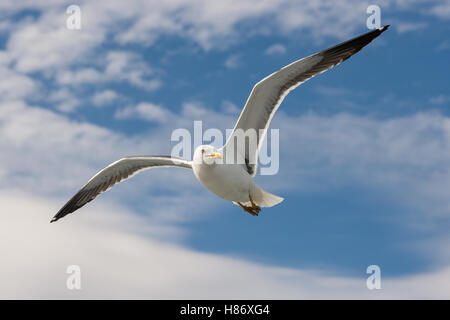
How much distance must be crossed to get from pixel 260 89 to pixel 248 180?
201 cm

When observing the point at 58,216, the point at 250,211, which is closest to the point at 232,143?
the point at 250,211

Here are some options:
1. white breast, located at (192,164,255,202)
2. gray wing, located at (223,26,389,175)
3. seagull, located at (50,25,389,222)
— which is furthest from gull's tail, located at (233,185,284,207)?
gray wing, located at (223,26,389,175)

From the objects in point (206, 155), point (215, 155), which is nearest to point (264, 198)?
point (215, 155)

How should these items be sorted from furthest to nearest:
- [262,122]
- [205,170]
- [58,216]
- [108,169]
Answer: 1. [58,216]
2. [108,169]
3. [262,122]
4. [205,170]

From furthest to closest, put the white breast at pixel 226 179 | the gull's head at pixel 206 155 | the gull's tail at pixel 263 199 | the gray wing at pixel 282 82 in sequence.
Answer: the gull's tail at pixel 263 199, the gray wing at pixel 282 82, the white breast at pixel 226 179, the gull's head at pixel 206 155

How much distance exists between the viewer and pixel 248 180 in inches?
479

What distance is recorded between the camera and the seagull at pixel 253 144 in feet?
38.3

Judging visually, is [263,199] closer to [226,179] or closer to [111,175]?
[226,179]

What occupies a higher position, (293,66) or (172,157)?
(293,66)

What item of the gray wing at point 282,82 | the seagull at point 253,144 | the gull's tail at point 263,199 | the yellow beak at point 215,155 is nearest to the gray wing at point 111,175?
the seagull at point 253,144

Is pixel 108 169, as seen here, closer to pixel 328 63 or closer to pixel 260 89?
pixel 260 89

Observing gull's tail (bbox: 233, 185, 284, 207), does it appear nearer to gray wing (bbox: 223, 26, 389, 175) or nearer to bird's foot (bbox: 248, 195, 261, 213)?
bird's foot (bbox: 248, 195, 261, 213)

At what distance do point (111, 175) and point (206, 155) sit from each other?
13.9 ft

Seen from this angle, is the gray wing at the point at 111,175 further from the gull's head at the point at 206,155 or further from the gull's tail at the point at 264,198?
the gull's tail at the point at 264,198
